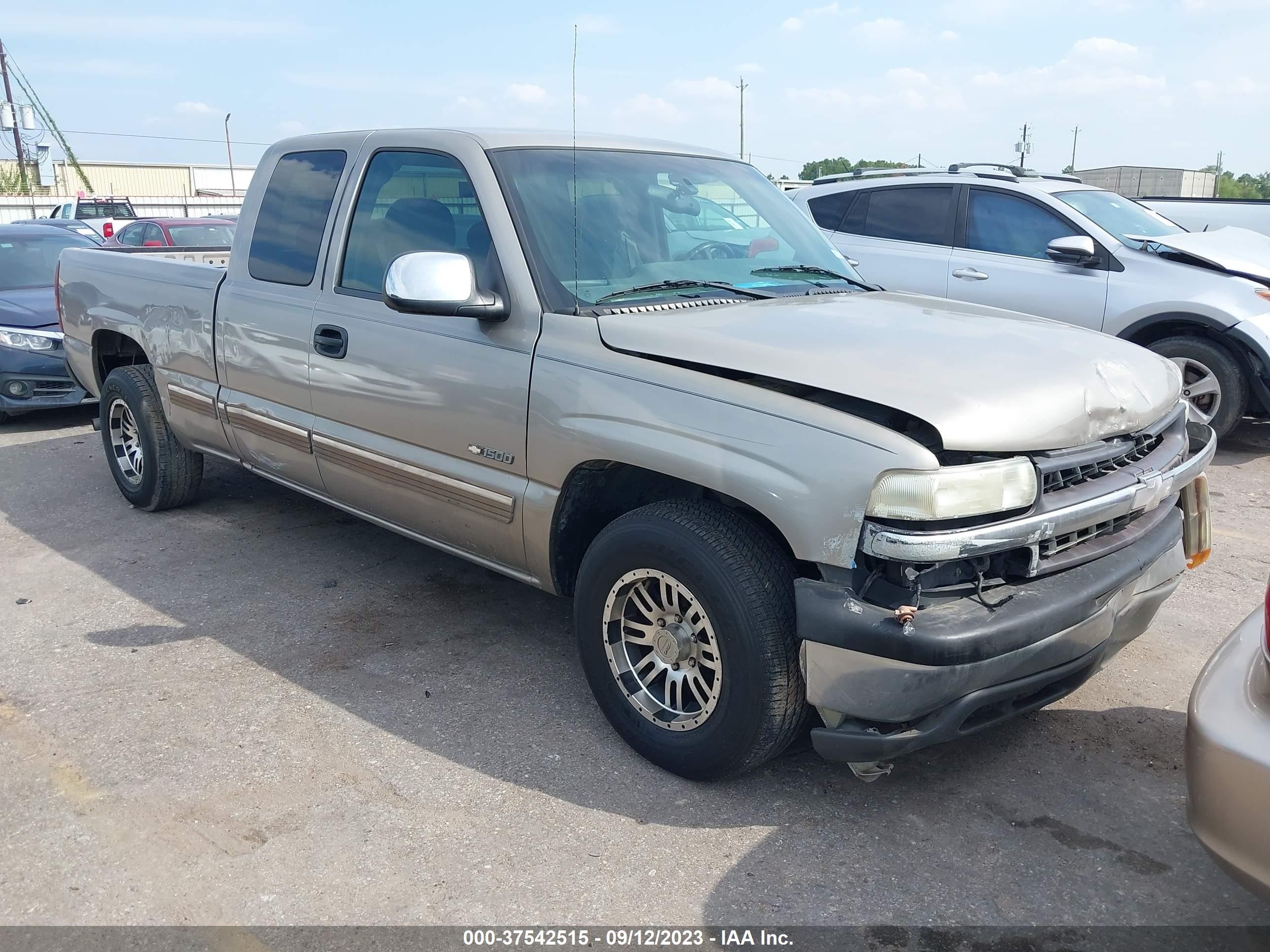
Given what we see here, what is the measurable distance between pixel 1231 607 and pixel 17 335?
853 cm

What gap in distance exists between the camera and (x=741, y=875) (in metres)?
2.80

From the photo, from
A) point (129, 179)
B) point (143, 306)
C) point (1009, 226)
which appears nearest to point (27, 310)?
point (143, 306)

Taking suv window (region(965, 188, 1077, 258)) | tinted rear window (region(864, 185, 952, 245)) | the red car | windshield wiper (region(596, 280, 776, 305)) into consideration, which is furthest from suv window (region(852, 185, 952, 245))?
the red car

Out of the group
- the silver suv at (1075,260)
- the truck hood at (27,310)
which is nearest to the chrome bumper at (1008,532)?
the silver suv at (1075,260)

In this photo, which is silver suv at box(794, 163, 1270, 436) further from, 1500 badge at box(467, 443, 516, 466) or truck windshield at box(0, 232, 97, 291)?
truck windshield at box(0, 232, 97, 291)

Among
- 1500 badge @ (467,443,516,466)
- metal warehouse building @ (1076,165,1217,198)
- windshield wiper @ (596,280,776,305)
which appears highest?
metal warehouse building @ (1076,165,1217,198)

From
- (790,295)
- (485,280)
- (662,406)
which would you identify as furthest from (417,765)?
(790,295)

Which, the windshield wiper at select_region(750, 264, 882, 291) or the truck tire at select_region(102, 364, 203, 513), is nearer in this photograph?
the windshield wiper at select_region(750, 264, 882, 291)

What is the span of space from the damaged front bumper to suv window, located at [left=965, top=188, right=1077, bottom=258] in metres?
5.17

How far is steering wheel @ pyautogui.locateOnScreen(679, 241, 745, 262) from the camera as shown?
381 centimetres

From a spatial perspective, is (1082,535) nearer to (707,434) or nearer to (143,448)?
(707,434)

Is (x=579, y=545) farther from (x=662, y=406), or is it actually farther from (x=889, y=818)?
(x=889, y=818)

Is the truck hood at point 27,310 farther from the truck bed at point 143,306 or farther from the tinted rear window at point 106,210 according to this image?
the tinted rear window at point 106,210

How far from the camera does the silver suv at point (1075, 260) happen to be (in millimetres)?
7062
